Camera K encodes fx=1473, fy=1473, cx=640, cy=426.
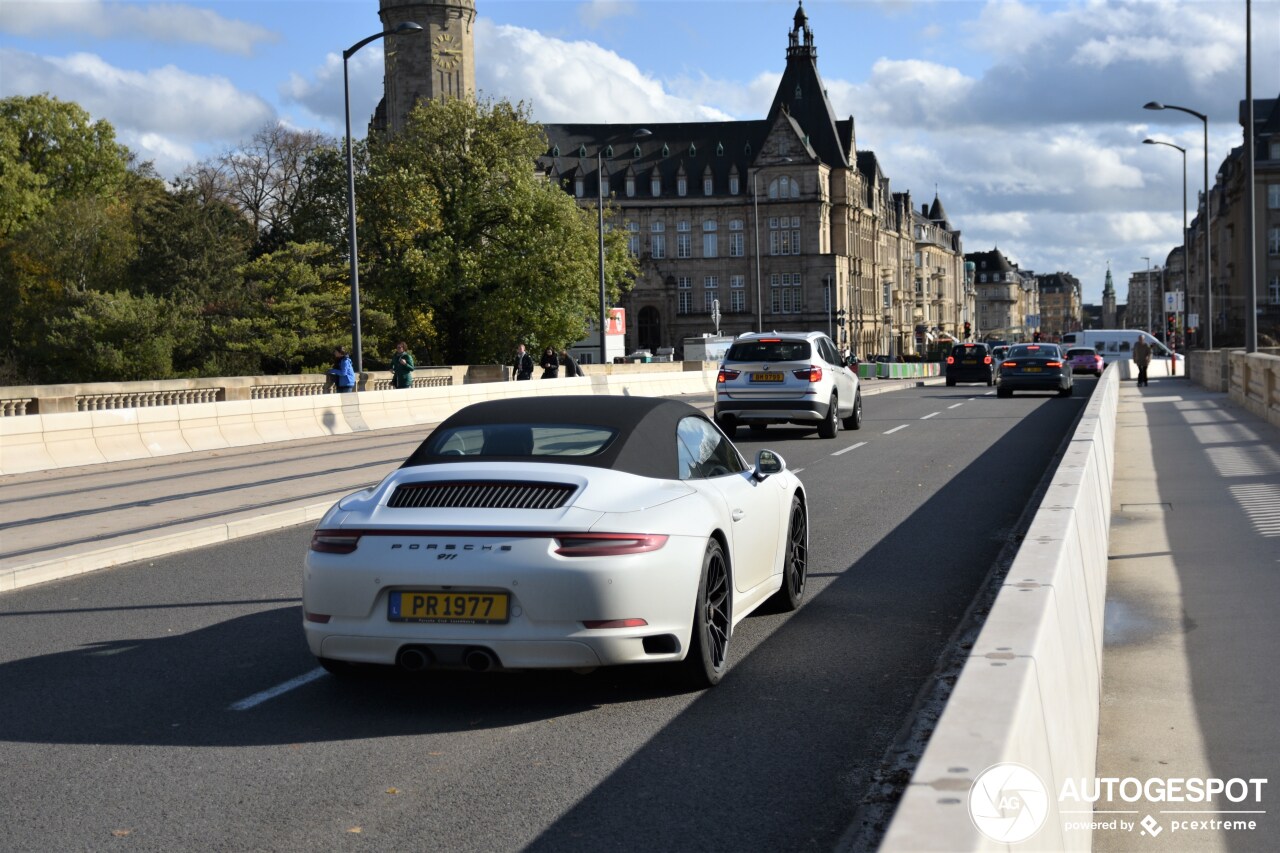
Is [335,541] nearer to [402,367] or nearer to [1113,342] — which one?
[402,367]

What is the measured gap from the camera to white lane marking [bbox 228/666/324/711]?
259 inches

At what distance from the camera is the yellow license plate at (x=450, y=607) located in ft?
20.0

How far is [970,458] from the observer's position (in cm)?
2002

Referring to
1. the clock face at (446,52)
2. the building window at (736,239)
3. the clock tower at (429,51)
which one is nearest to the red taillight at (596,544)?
the clock tower at (429,51)

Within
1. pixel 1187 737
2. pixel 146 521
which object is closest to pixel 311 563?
pixel 1187 737

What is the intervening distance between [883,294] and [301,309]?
102 m

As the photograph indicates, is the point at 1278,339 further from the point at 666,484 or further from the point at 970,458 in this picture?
the point at 666,484

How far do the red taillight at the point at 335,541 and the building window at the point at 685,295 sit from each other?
13093 centimetres

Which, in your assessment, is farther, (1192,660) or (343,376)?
→ (343,376)

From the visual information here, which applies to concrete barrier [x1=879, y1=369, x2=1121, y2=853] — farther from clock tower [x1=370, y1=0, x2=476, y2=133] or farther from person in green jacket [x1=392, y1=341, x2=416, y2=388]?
clock tower [x1=370, y1=0, x2=476, y2=133]

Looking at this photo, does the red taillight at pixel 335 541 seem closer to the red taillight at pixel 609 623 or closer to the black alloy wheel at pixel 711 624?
the red taillight at pixel 609 623

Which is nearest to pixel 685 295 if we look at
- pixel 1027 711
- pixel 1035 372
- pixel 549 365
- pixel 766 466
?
pixel 549 365

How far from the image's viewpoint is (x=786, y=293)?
136 meters

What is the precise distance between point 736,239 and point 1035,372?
101 m
